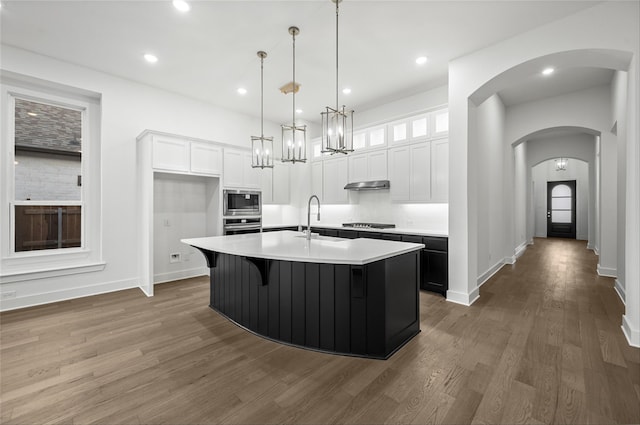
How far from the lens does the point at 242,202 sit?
5.45m

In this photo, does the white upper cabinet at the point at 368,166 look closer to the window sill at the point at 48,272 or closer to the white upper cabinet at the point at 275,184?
the white upper cabinet at the point at 275,184

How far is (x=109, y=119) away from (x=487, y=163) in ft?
21.0

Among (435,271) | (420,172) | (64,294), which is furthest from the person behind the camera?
(420,172)

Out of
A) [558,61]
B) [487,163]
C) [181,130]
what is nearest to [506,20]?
[558,61]

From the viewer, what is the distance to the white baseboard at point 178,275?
489cm

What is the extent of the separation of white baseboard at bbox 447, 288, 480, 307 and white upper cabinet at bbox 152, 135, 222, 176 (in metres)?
4.36

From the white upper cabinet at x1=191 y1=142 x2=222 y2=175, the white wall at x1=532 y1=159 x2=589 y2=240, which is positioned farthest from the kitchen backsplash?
the white wall at x1=532 y1=159 x2=589 y2=240

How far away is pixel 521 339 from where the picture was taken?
8.99 ft

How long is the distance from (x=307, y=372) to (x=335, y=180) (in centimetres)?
442

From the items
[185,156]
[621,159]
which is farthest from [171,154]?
[621,159]

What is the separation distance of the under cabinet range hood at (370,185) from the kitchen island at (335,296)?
2404 millimetres

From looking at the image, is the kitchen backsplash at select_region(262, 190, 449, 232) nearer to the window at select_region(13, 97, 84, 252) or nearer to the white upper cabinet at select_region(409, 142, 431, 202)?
the white upper cabinet at select_region(409, 142, 431, 202)

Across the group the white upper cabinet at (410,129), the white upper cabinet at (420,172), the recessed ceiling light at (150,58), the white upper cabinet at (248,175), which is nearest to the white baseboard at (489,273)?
the white upper cabinet at (420,172)

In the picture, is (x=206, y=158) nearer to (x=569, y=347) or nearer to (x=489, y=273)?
(x=569, y=347)
